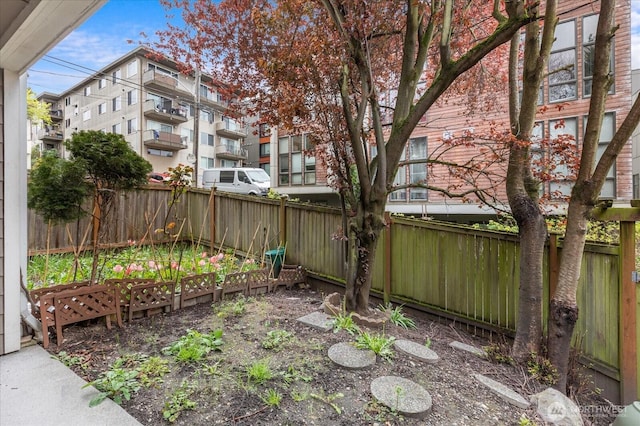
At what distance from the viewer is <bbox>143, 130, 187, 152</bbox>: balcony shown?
19.4 m

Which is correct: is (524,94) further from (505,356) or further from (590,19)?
(590,19)

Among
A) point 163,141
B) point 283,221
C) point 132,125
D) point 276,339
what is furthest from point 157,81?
point 276,339

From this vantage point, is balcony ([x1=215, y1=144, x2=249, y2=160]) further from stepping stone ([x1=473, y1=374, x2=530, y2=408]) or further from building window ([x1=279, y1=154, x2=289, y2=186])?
stepping stone ([x1=473, y1=374, x2=530, y2=408])

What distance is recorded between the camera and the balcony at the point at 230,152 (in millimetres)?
24156

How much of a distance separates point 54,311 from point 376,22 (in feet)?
14.9

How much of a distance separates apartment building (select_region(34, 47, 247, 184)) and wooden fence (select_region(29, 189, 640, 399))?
12.7 meters

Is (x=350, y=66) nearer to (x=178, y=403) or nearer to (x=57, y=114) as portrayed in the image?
(x=178, y=403)

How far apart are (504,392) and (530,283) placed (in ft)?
3.60

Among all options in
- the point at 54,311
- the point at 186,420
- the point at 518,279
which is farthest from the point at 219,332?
the point at 518,279

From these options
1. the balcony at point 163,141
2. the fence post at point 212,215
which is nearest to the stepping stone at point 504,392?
the fence post at point 212,215

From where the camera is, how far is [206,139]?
77.3 feet

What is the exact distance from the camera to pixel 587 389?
285 centimetres

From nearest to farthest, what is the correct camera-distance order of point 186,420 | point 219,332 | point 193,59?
point 186,420
point 219,332
point 193,59

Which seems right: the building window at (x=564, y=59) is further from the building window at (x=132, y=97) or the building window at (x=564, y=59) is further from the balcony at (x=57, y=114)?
the balcony at (x=57, y=114)
